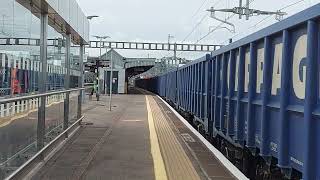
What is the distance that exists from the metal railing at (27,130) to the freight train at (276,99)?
3.47 metres

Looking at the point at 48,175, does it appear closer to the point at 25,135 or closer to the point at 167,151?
the point at 25,135

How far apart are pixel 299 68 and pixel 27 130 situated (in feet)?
15.1

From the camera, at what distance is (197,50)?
85375 mm

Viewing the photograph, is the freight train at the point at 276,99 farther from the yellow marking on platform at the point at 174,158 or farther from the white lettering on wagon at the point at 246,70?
the yellow marking on platform at the point at 174,158

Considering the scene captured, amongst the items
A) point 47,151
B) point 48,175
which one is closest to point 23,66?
point 48,175

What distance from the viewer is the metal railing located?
7.12 metres

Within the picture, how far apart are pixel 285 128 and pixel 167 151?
5244 mm

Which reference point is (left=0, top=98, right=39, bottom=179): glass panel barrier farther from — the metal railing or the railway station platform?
the railway station platform

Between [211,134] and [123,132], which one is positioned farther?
[123,132]

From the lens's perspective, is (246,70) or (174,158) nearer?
(246,70)

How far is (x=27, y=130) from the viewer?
878 cm

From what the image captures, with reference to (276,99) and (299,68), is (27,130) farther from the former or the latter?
(299,68)

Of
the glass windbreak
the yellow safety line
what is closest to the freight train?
the yellow safety line

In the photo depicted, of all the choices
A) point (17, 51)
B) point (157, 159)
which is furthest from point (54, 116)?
point (17, 51)
